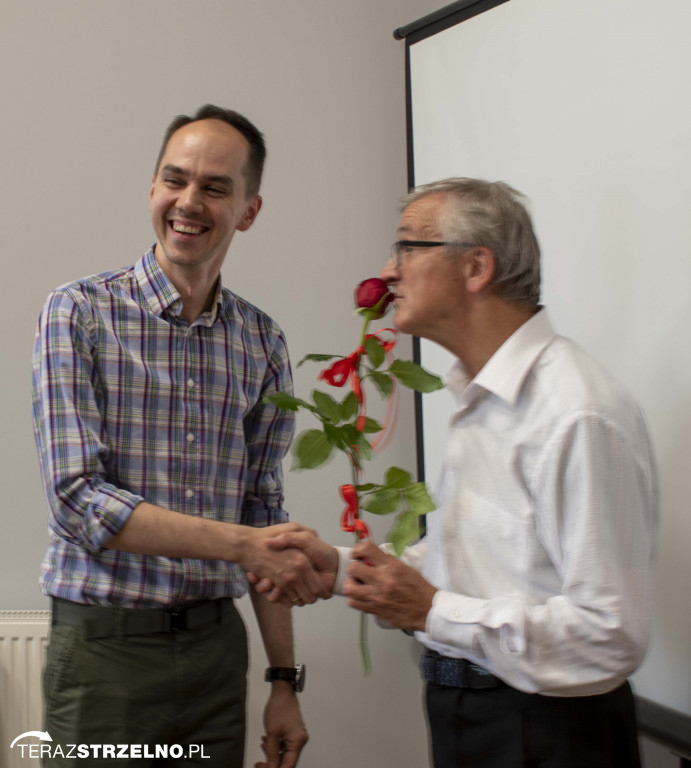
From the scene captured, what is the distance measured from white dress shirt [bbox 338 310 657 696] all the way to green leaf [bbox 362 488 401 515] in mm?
109

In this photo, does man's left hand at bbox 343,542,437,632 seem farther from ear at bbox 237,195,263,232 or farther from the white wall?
the white wall

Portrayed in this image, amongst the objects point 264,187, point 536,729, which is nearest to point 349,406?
point 536,729

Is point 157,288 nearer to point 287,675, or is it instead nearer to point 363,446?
point 363,446

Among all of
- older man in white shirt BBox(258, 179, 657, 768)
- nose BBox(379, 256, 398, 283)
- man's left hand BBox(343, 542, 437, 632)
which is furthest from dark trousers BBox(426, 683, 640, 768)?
nose BBox(379, 256, 398, 283)

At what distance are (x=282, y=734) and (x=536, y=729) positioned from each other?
61cm

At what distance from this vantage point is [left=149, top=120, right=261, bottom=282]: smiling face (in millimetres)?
1684

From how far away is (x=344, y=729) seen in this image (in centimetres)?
282

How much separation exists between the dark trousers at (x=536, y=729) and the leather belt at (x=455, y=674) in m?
0.01

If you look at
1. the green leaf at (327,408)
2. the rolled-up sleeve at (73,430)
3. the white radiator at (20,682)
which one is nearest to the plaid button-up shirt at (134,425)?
the rolled-up sleeve at (73,430)

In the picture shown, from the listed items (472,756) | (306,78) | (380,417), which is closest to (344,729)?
(380,417)

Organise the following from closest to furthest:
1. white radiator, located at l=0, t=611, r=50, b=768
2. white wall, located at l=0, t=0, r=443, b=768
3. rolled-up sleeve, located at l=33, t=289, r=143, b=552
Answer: rolled-up sleeve, located at l=33, t=289, r=143, b=552, white radiator, located at l=0, t=611, r=50, b=768, white wall, located at l=0, t=0, r=443, b=768

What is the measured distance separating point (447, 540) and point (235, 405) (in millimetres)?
534

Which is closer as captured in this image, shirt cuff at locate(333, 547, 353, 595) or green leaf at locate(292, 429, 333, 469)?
green leaf at locate(292, 429, 333, 469)

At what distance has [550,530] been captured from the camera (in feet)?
4.22
